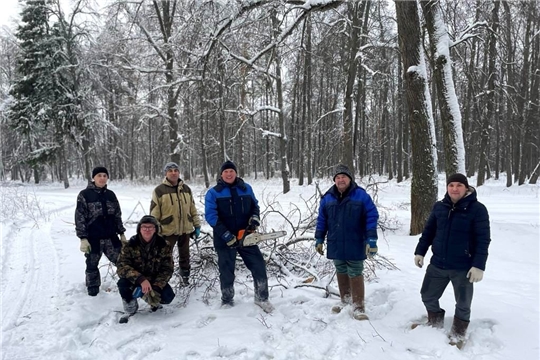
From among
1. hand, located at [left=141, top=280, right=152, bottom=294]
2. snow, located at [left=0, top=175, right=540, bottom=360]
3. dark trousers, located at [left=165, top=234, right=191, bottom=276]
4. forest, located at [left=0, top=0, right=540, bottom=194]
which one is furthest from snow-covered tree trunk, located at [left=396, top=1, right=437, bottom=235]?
hand, located at [left=141, top=280, right=152, bottom=294]

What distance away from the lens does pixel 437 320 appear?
360 centimetres

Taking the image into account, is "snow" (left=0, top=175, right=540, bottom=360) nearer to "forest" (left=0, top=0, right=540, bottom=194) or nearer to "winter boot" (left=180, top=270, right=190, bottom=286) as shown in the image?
"winter boot" (left=180, top=270, right=190, bottom=286)

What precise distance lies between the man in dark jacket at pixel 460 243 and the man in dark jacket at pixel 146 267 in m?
3.02

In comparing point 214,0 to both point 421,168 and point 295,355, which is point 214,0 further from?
point 295,355

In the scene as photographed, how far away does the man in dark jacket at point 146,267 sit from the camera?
4145mm

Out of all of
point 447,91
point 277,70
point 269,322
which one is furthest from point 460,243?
point 277,70

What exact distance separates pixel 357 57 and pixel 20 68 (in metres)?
22.9

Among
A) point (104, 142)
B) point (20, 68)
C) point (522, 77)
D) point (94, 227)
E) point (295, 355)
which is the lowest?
point (295, 355)

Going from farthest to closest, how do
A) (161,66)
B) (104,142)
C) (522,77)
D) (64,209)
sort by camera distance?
1. (104,142)
2. (522,77)
3. (161,66)
4. (64,209)

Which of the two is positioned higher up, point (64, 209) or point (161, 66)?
point (161, 66)

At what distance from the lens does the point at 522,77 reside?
63.7ft

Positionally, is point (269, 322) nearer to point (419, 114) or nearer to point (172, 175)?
point (172, 175)

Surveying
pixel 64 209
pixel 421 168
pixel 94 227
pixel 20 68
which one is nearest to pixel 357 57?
pixel 421 168

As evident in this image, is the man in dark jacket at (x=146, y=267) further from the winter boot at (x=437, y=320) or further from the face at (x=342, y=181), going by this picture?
the winter boot at (x=437, y=320)
